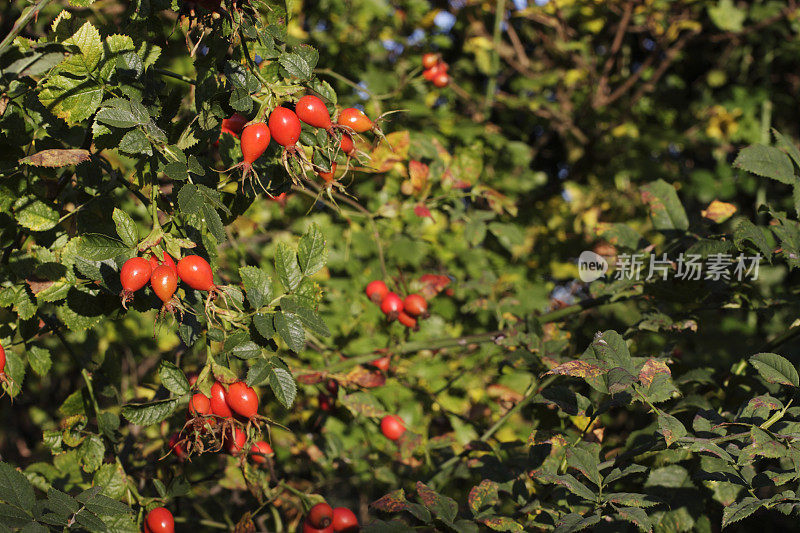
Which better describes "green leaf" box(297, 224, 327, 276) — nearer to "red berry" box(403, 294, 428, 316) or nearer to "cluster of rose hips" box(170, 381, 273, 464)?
"cluster of rose hips" box(170, 381, 273, 464)

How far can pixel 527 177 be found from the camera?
8.27 ft

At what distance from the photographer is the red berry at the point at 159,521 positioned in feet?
3.53

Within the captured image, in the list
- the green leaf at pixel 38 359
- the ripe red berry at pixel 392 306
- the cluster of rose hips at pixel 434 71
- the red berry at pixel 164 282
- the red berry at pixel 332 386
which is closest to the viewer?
the red berry at pixel 164 282

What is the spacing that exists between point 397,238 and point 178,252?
3.48 feet

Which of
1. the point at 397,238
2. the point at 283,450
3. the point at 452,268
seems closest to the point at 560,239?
the point at 452,268

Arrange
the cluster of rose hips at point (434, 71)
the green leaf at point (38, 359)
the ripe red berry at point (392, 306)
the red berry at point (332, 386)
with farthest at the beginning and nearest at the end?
the cluster of rose hips at point (434, 71) < the ripe red berry at point (392, 306) < the red berry at point (332, 386) < the green leaf at point (38, 359)

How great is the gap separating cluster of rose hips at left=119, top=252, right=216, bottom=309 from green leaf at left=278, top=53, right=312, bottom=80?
30cm

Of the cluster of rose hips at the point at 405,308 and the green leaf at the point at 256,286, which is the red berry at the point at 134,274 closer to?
the green leaf at the point at 256,286

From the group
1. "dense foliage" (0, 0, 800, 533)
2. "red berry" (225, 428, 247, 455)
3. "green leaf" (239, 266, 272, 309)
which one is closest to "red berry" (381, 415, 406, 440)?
"dense foliage" (0, 0, 800, 533)

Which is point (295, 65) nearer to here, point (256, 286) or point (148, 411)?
point (256, 286)

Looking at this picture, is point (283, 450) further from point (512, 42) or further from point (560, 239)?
point (512, 42)

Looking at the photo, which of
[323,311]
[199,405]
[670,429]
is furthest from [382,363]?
[670,429]

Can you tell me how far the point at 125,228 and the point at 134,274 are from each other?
10 cm

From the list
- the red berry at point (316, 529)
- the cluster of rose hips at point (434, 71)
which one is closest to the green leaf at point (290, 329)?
the red berry at point (316, 529)
